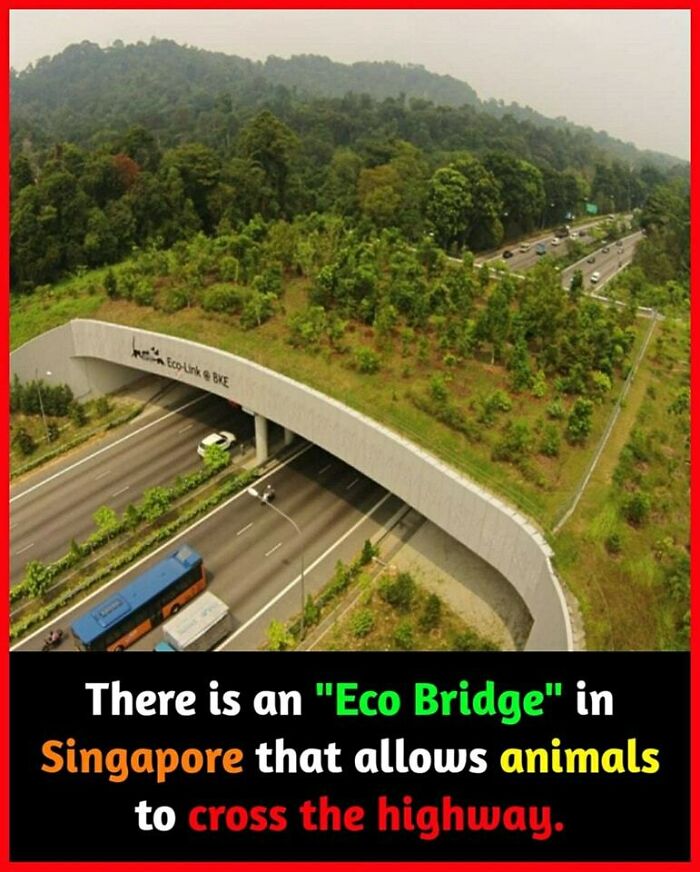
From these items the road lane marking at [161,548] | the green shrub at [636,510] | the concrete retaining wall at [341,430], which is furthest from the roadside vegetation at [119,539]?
the green shrub at [636,510]

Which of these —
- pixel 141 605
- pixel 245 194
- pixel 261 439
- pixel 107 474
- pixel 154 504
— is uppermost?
pixel 245 194

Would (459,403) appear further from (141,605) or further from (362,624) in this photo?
(141,605)

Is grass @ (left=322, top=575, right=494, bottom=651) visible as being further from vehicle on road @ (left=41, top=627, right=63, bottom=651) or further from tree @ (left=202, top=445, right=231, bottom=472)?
tree @ (left=202, top=445, right=231, bottom=472)

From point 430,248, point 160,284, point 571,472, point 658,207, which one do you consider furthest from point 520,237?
point 571,472

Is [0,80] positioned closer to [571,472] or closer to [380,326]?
[380,326]

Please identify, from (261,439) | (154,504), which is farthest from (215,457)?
(154,504)

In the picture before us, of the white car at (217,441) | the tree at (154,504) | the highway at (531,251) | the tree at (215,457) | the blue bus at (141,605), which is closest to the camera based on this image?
the blue bus at (141,605)

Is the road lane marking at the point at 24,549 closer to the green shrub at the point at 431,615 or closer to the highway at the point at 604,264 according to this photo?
the green shrub at the point at 431,615
